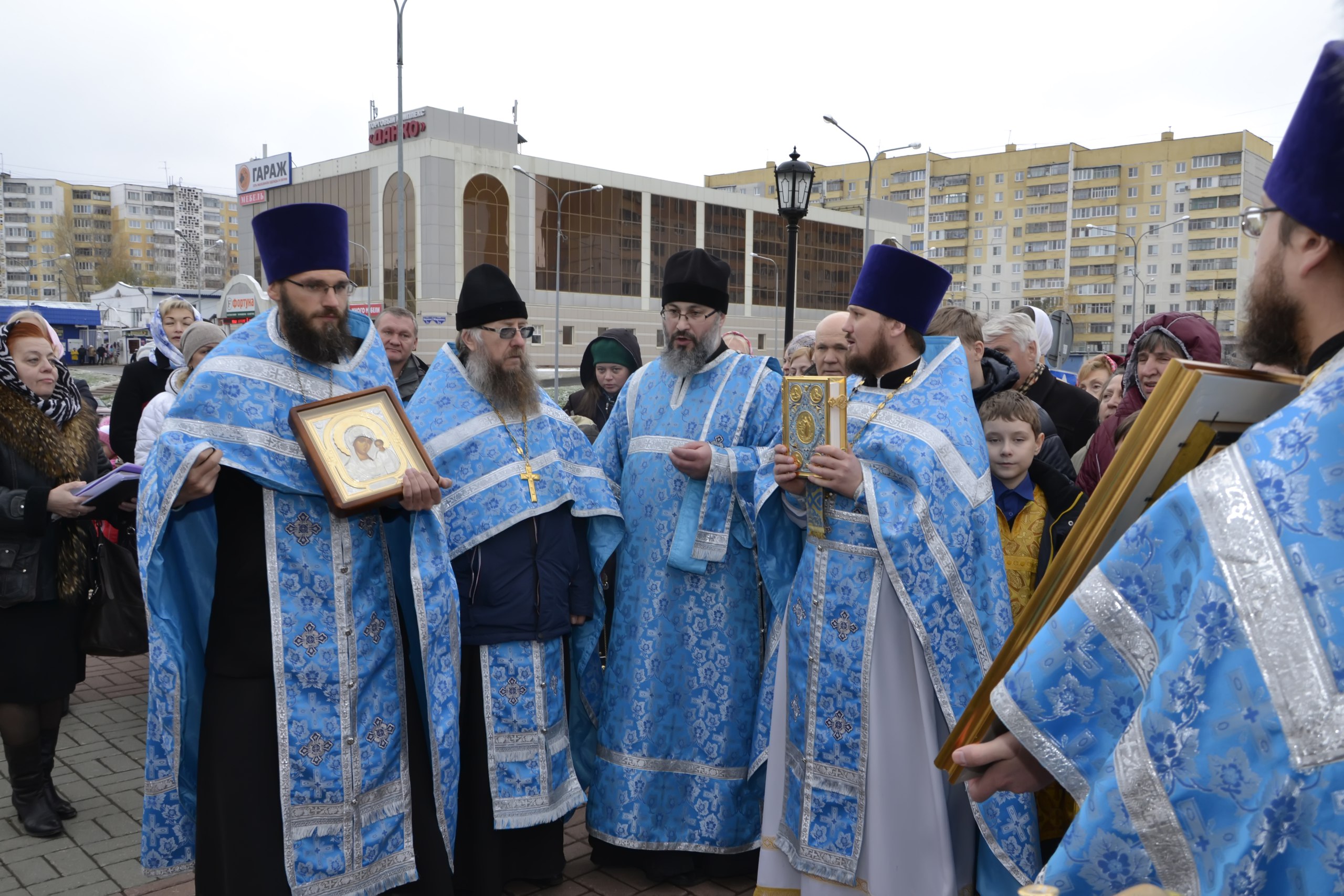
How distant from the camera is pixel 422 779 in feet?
11.0

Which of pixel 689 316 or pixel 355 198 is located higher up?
pixel 355 198

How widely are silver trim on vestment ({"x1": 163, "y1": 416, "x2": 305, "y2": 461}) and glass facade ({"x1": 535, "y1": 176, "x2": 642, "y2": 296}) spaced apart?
5081 centimetres

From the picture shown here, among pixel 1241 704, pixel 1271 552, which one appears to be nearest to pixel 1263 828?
pixel 1241 704

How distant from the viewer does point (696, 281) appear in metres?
4.14

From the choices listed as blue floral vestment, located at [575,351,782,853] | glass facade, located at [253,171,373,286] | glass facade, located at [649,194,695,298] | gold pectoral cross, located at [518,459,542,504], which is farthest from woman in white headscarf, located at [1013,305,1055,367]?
glass facade, located at [649,194,695,298]

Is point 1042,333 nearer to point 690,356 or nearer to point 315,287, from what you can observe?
point 690,356

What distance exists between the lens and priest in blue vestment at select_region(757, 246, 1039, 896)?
123 inches

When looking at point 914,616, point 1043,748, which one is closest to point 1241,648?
point 1043,748

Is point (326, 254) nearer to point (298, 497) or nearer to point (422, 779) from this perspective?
point (298, 497)

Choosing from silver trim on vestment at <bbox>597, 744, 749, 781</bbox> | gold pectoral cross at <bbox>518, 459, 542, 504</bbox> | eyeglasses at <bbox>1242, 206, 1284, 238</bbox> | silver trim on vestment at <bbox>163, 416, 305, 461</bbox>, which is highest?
eyeglasses at <bbox>1242, 206, 1284, 238</bbox>

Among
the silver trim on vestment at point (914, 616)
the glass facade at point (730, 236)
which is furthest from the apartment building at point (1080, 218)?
the silver trim on vestment at point (914, 616)

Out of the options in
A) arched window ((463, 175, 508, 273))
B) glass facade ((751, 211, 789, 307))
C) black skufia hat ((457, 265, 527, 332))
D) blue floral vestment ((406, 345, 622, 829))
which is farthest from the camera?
glass facade ((751, 211, 789, 307))

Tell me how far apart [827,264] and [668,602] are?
221 feet

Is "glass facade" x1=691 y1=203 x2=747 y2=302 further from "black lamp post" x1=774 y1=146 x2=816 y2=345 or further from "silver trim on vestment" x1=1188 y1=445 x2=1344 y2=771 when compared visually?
"silver trim on vestment" x1=1188 y1=445 x2=1344 y2=771
